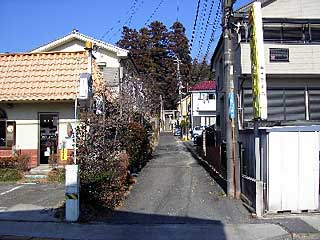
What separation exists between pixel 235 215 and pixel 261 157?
1567 mm

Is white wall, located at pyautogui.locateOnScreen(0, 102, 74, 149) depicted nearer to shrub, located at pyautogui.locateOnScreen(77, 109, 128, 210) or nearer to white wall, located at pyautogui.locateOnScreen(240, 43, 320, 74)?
shrub, located at pyautogui.locateOnScreen(77, 109, 128, 210)

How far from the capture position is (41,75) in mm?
18844

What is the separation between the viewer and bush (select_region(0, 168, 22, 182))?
16.1m

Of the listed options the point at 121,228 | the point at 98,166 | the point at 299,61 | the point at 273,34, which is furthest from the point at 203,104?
the point at 121,228

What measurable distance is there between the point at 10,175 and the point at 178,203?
7318mm

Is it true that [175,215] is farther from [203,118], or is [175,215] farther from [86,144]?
[203,118]

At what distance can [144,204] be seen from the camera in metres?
11.9

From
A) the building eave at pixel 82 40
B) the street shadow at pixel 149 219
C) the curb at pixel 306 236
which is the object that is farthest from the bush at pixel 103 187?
the building eave at pixel 82 40

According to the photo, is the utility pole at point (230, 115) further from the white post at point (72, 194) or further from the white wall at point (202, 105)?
the white wall at point (202, 105)

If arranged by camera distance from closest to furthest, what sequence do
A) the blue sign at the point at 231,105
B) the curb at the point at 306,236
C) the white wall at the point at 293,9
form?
the curb at the point at 306,236 → the blue sign at the point at 231,105 → the white wall at the point at 293,9

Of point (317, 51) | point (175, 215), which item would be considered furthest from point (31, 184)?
point (317, 51)

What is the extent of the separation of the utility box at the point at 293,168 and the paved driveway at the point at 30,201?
5.26 meters

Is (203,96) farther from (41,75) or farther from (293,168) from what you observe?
(293,168)

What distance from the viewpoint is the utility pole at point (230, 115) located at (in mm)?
12828
